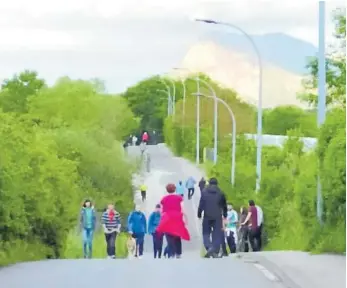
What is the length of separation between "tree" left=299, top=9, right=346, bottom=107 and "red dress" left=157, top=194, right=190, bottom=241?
106 feet

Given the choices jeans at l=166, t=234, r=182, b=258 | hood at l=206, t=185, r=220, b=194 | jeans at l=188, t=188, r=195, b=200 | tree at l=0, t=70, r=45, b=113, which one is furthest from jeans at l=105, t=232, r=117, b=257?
tree at l=0, t=70, r=45, b=113

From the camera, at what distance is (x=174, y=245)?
22.8m

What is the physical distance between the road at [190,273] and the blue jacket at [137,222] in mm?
4372

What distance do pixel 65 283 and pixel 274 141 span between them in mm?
71042

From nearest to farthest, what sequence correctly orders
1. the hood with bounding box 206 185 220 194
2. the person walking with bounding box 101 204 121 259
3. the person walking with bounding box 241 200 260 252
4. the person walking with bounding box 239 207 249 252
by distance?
the hood with bounding box 206 185 220 194, the person walking with bounding box 101 204 121 259, the person walking with bounding box 241 200 260 252, the person walking with bounding box 239 207 249 252

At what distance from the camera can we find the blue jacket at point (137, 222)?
25.2 m

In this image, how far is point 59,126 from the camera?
7794 centimetres

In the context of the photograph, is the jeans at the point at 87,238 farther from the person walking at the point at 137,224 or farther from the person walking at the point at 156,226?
the person walking at the point at 156,226

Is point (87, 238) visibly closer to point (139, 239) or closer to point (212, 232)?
point (139, 239)

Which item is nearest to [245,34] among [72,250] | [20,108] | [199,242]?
[72,250]

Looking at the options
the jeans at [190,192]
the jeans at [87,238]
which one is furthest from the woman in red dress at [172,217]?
the jeans at [190,192]

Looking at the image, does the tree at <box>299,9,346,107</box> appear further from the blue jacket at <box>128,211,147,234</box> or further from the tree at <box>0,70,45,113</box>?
the tree at <box>0,70,45,113</box>

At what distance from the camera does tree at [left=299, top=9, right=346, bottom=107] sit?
179ft

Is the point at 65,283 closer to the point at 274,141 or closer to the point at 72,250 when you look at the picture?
the point at 72,250
